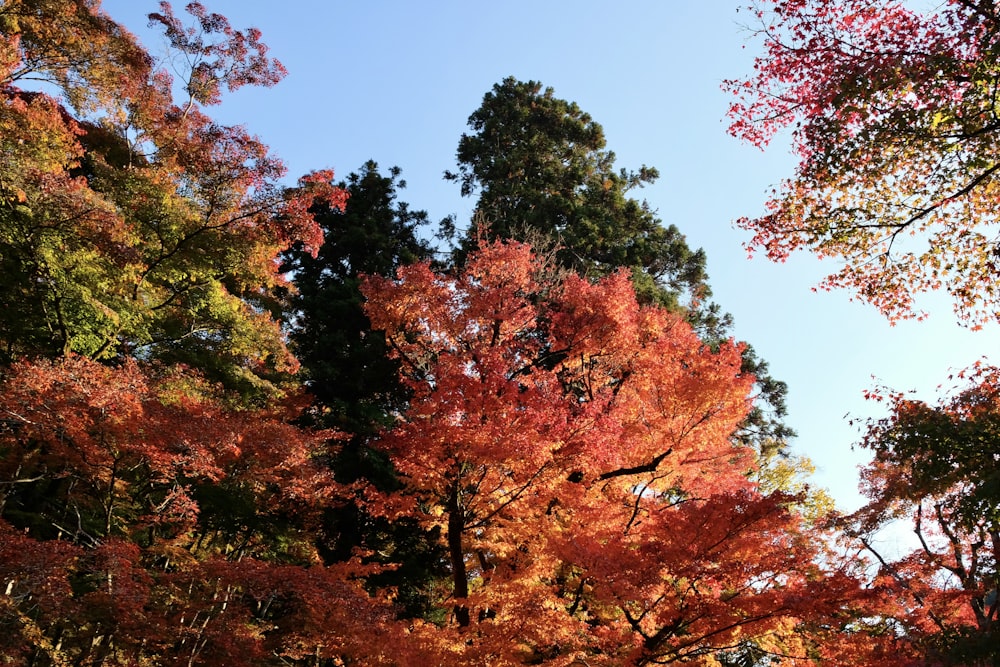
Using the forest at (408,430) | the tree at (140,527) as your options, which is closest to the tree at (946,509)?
the forest at (408,430)

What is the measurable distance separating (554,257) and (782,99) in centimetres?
1246

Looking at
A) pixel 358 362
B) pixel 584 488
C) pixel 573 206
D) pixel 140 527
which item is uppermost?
pixel 573 206

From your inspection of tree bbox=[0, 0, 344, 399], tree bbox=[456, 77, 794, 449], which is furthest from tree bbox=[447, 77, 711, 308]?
tree bbox=[0, 0, 344, 399]

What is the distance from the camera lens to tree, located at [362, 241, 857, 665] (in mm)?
8617

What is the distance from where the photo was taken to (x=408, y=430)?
1116 centimetres

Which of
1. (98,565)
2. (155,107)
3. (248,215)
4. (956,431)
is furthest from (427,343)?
(956,431)

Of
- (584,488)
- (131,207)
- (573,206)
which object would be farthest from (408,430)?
(573,206)

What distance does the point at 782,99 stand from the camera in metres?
6.58

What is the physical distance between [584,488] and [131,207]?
1012 centimetres

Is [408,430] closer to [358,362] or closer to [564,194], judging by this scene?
[358,362]

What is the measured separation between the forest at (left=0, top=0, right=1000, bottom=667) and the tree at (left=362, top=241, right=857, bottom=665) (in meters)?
0.07

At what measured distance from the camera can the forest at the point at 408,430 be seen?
23.3 feet

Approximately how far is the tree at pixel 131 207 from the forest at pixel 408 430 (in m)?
0.06

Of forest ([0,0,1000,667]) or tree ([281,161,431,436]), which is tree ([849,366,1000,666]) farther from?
Answer: tree ([281,161,431,436])
